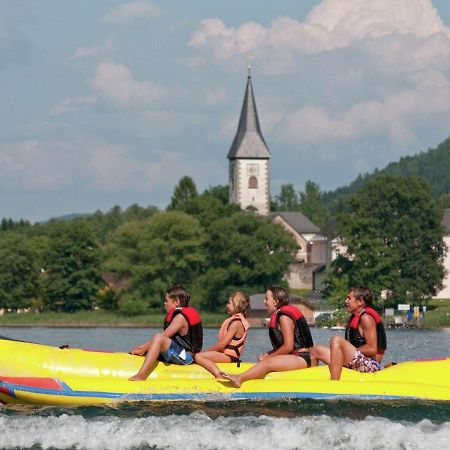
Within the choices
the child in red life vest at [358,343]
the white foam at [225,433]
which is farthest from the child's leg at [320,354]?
the white foam at [225,433]

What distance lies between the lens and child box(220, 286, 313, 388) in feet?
49.8

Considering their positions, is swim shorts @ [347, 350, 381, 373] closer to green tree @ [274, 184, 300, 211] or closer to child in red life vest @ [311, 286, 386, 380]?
child in red life vest @ [311, 286, 386, 380]

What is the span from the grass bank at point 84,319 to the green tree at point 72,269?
379cm

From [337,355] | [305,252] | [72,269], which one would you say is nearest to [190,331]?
[337,355]

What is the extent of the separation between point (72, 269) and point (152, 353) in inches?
2660

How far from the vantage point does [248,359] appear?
95.7ft

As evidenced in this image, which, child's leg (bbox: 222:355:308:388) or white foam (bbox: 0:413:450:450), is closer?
white foam (bbox: 0:413:450:450)

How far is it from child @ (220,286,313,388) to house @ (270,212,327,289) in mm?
86186

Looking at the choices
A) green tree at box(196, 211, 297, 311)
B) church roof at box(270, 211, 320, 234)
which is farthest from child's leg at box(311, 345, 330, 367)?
church roof at box(270, 211, 320, 234)

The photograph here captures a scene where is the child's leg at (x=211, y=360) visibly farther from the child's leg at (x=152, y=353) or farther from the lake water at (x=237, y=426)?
the lake water at (x=237, y=426)

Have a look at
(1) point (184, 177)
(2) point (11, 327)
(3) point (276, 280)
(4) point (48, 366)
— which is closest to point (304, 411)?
(4) point (48, 366)

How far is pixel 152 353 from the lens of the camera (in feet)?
50.9

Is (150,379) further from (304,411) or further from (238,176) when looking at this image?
(238,176)

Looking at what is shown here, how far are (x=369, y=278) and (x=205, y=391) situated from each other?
56435 millimetres
